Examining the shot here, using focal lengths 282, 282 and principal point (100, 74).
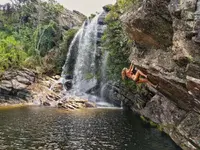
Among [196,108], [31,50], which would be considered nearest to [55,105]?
[31,50]

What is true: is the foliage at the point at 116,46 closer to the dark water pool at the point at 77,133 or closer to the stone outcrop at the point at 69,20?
the dark water pool at the point at 77,133

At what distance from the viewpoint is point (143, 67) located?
971 inches

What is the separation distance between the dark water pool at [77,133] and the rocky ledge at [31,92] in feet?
46.2

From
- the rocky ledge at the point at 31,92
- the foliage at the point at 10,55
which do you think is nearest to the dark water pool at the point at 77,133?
the rocky ledge at the point at 31,92

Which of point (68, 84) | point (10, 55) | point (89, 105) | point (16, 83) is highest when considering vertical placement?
point (10, 55)

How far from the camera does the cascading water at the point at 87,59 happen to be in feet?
216

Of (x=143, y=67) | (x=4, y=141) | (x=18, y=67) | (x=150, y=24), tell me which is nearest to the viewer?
(x=150, y=24)

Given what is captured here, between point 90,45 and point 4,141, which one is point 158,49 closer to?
point 4,141

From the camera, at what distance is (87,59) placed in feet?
234

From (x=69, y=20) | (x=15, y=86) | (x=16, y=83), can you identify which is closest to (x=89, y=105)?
(x=15, y=86)

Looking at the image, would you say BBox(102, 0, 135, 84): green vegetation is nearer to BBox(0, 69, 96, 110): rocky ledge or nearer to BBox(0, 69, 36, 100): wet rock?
BBox(0, 69, 96, 110): rocky ledge

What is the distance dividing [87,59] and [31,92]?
1711cm

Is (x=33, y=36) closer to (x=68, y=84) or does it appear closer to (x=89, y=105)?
(x=68, y=84)

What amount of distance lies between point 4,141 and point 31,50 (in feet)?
184
